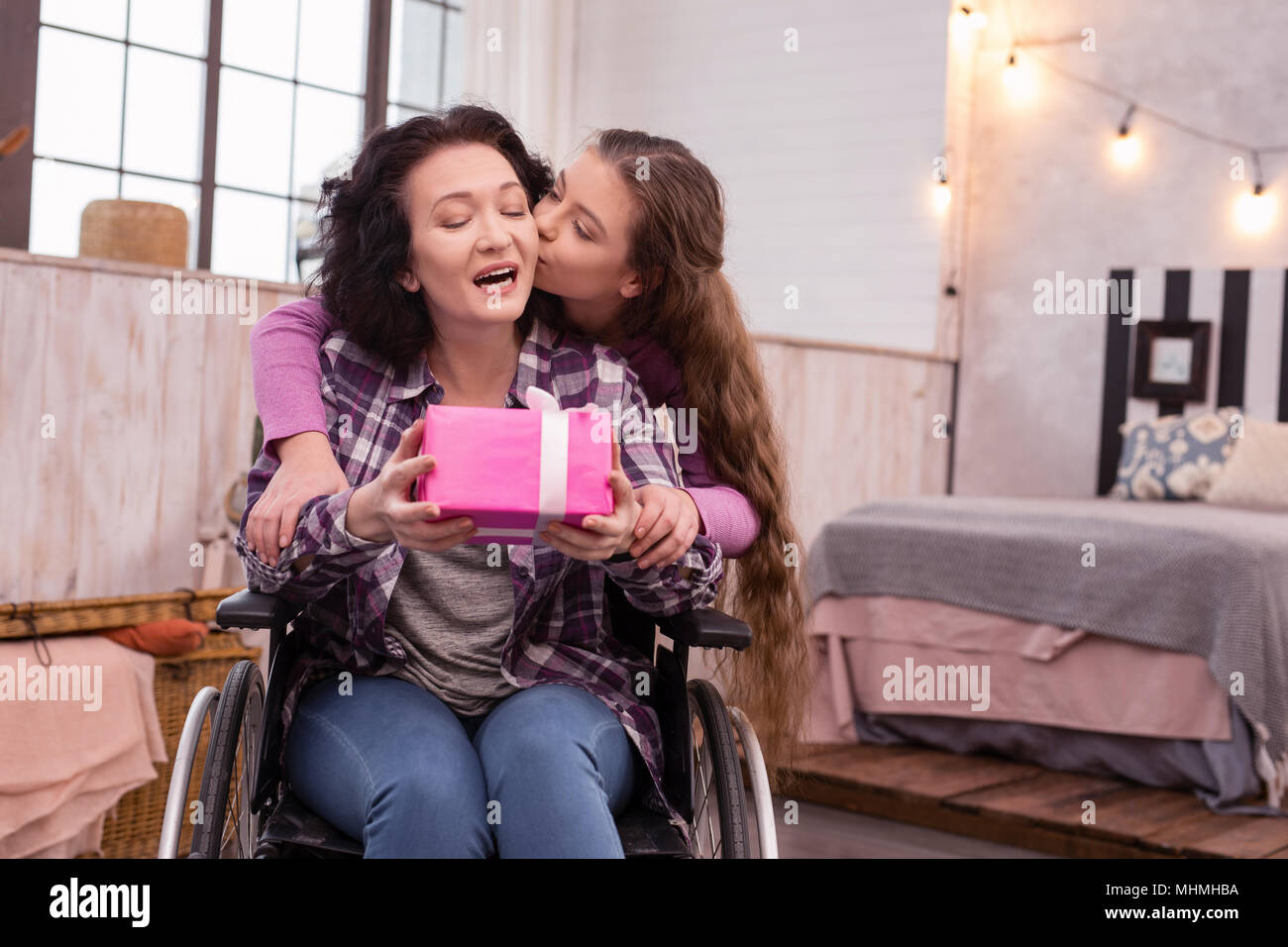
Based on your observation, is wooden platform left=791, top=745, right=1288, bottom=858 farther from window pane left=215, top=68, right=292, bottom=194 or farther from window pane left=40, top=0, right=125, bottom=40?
window pane left=40, top=0, right=125, bottom=40

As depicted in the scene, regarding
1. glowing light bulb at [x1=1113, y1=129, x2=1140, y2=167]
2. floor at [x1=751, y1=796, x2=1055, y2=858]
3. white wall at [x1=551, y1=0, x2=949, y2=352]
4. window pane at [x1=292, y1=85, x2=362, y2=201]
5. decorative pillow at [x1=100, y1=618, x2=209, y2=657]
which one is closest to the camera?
decorative pillow at [x1=100, y1=618, x2=209, y2=657]

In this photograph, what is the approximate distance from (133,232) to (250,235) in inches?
72.0

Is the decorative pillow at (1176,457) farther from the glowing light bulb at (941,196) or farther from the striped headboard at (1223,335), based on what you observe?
the glowing light bulb at (941,196)

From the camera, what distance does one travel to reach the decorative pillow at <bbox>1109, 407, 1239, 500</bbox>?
442 cm

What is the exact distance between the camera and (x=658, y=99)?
589 cm

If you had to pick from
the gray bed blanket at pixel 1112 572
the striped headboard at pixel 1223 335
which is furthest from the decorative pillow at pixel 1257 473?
the striped headboard at pixel 1223 335

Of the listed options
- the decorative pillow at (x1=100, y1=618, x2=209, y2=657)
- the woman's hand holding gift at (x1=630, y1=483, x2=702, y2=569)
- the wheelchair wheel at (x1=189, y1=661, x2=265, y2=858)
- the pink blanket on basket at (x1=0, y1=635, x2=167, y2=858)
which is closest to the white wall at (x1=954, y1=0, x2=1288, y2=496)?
the decorative pillow at (x1=100, y1=618, x2=209, y2=657)

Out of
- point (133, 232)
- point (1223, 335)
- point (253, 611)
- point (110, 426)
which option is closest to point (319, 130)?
point (133, 232)

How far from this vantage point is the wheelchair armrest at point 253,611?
1.32m

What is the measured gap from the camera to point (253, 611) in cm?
132

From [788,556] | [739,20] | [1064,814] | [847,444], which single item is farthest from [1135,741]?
[739,20]

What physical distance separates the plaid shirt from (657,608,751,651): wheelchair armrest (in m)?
0.02
